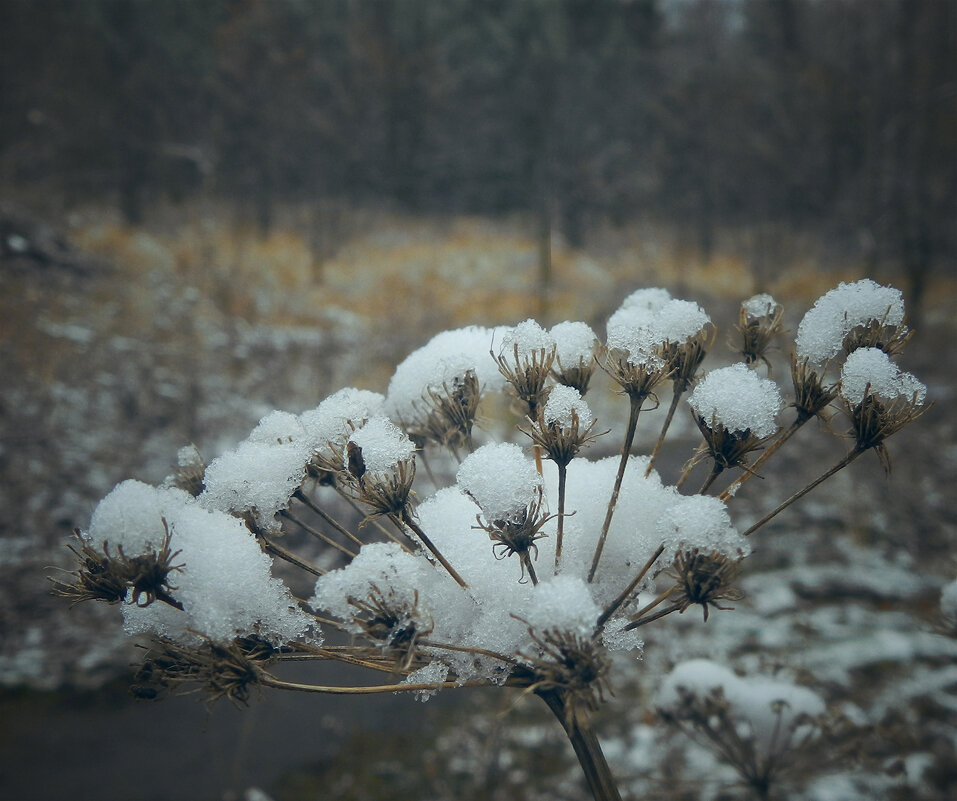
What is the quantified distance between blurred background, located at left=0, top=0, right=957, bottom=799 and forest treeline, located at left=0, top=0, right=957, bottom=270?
0.06 metres

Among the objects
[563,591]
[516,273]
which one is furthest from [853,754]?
[516,273]

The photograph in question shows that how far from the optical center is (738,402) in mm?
989

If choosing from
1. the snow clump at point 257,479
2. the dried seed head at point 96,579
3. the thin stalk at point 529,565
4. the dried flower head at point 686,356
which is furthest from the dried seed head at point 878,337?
the dried seed head at point 96,579

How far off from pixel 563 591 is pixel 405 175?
15013mm

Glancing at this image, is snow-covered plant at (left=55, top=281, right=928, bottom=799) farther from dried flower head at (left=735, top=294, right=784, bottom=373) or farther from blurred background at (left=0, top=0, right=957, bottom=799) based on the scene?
blurred background at (left=0, top=0, right=957, bottom=799)

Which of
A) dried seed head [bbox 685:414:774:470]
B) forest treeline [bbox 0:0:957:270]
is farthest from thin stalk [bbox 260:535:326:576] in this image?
forest treeline [bbox 0:0:957:270]

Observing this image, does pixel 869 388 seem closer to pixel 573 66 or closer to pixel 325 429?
pixel 325 429

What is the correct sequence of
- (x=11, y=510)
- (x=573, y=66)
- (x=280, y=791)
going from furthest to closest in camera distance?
(x=573, y=66) < (x=11, y=510) < (x=280, y=791)

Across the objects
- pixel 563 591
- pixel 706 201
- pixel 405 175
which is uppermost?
pixel 405 175

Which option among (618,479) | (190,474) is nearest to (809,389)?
(618,479)

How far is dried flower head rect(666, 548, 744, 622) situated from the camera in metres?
0.88

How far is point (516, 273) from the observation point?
12234 mm

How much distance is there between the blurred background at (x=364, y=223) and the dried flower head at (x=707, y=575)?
3.28 m

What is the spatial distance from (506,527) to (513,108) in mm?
14386
